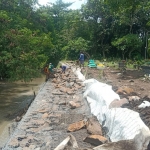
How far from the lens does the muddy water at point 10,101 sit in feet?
36.7

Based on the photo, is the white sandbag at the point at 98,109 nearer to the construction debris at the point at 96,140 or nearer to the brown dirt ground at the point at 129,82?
the construction debris at the point at 96,140

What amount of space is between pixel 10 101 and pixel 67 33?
80.3ft

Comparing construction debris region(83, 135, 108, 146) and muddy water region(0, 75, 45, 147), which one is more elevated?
construction debris region(83, 135, 108, 146)

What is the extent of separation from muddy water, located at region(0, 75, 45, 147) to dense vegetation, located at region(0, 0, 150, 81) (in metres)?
1.52

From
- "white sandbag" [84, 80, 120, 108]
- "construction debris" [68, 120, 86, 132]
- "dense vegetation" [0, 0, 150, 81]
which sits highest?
"dense vegetation" [0, 0, 150, 81]

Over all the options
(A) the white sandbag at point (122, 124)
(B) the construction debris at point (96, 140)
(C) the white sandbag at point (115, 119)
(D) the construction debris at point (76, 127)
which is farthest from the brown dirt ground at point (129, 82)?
(B) the construction debris at point (96, 140)

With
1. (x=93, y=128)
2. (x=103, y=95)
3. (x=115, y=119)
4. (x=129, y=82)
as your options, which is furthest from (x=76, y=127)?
(x=129, y=82)

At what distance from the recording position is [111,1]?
18172mm

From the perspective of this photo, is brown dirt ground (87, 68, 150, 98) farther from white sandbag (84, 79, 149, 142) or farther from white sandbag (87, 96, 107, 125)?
white sandbag (84, 79, 149, 142)

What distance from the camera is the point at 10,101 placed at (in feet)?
53.4

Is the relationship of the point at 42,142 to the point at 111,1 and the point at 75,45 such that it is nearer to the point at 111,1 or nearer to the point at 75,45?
the point at 111,1

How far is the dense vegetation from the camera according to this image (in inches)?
546

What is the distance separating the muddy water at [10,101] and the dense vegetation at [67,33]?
4.99ft

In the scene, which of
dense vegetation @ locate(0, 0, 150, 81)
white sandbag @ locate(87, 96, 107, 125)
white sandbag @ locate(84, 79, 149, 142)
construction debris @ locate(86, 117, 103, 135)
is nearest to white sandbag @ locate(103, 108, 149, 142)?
white sandbag @ locate(84, 79, 149, 142)
